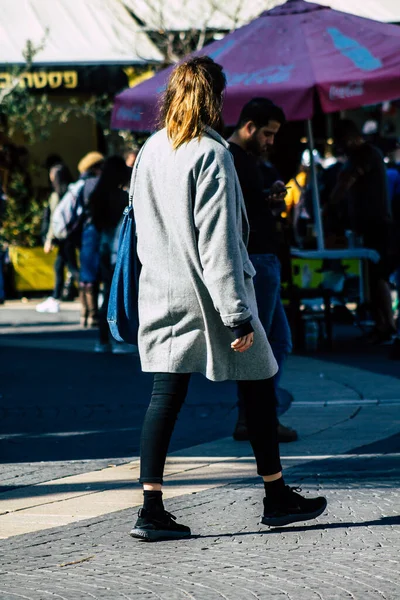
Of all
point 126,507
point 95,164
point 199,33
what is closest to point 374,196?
A: point 95,164

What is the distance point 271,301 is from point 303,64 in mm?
5217

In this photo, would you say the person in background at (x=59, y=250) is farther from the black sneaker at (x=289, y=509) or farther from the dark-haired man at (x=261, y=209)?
the black sneaker at (x=289, y=509)

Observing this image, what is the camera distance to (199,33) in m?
20.7

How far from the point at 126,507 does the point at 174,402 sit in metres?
0.77

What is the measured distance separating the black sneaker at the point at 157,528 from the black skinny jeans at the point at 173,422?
5.3 inches

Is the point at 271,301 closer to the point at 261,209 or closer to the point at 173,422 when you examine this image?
the point at 261,209

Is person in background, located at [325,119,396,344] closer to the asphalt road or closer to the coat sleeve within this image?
the asphalt road

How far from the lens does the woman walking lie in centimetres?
477

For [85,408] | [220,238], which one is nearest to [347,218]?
[85,408]

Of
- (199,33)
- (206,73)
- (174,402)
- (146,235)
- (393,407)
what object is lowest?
(393,407)

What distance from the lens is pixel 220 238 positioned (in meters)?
4.75

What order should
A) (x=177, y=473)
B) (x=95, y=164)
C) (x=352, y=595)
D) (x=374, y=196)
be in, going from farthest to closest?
1. (x=95, y=164)
2. (x=374, y=196)
3. (x=177, y=473)
4. (x=352, y=595)

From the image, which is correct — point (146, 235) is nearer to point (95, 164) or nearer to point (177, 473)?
point (177, 473)

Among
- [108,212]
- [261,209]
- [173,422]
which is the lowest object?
[173,422]
